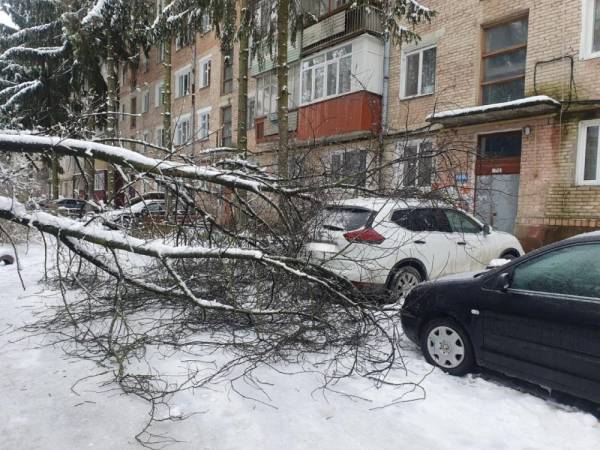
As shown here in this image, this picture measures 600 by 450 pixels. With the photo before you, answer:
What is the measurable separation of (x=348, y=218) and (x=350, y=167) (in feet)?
2.18

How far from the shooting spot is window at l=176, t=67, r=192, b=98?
2502 cm

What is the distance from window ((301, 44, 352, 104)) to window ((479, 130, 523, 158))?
4313 mm

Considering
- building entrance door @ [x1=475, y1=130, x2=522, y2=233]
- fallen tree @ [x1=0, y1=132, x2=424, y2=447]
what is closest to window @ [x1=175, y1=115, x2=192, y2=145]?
building entrance door @ [x1=475, y1=130, x2=522, y2=233]

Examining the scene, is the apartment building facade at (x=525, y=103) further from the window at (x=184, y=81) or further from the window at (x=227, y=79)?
the window at (x=184, y=81)

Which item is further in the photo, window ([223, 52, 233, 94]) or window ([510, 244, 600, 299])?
window ([223, 52, 233, 94])

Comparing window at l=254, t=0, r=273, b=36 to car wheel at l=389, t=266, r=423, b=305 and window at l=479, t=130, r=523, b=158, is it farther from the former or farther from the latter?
car wheel at l=389, t=266, r=423, b=305

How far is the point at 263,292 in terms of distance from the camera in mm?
5301

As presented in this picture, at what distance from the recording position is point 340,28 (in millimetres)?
14391

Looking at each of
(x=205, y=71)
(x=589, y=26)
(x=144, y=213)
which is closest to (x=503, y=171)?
(x=589, y=26)

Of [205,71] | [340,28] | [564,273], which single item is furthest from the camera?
[205,71]

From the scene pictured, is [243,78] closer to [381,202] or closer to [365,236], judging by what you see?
[381,202]

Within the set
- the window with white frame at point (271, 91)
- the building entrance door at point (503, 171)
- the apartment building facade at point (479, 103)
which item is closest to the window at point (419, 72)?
the apartment building facade at point (479, 103)

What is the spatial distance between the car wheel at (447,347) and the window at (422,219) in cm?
231

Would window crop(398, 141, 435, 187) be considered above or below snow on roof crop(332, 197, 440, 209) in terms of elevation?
above
